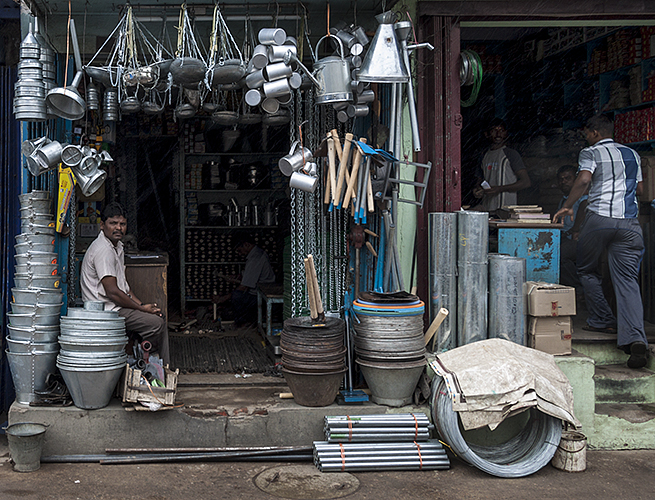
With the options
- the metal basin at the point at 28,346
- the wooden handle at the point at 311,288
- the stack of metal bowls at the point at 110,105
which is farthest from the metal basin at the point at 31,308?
the wooden handle at the point at 311,288

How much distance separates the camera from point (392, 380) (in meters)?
4.84

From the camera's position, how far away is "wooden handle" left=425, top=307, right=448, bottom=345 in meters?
4.99

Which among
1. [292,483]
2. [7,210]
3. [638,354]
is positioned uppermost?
[7,210]

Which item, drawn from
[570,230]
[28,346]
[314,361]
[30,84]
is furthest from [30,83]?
[570,230]

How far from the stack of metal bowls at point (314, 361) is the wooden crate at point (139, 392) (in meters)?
0.89

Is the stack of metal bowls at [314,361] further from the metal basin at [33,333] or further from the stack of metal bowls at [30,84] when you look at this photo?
the stack of metal bowls at [30,84]

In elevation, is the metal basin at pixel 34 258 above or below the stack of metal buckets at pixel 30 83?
below

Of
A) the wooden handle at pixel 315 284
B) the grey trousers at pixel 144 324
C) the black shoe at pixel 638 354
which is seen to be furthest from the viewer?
the black shoe at pixel 638 354

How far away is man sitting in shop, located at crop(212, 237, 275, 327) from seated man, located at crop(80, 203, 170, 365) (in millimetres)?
3152

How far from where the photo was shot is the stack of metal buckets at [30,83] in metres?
4.86

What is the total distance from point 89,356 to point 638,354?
14.5ft

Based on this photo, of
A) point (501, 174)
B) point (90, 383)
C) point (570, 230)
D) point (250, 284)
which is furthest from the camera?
point (250, 284)

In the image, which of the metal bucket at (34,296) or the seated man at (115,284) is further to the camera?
the seated man at (115,284)

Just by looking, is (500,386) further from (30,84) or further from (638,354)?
(30,84)
